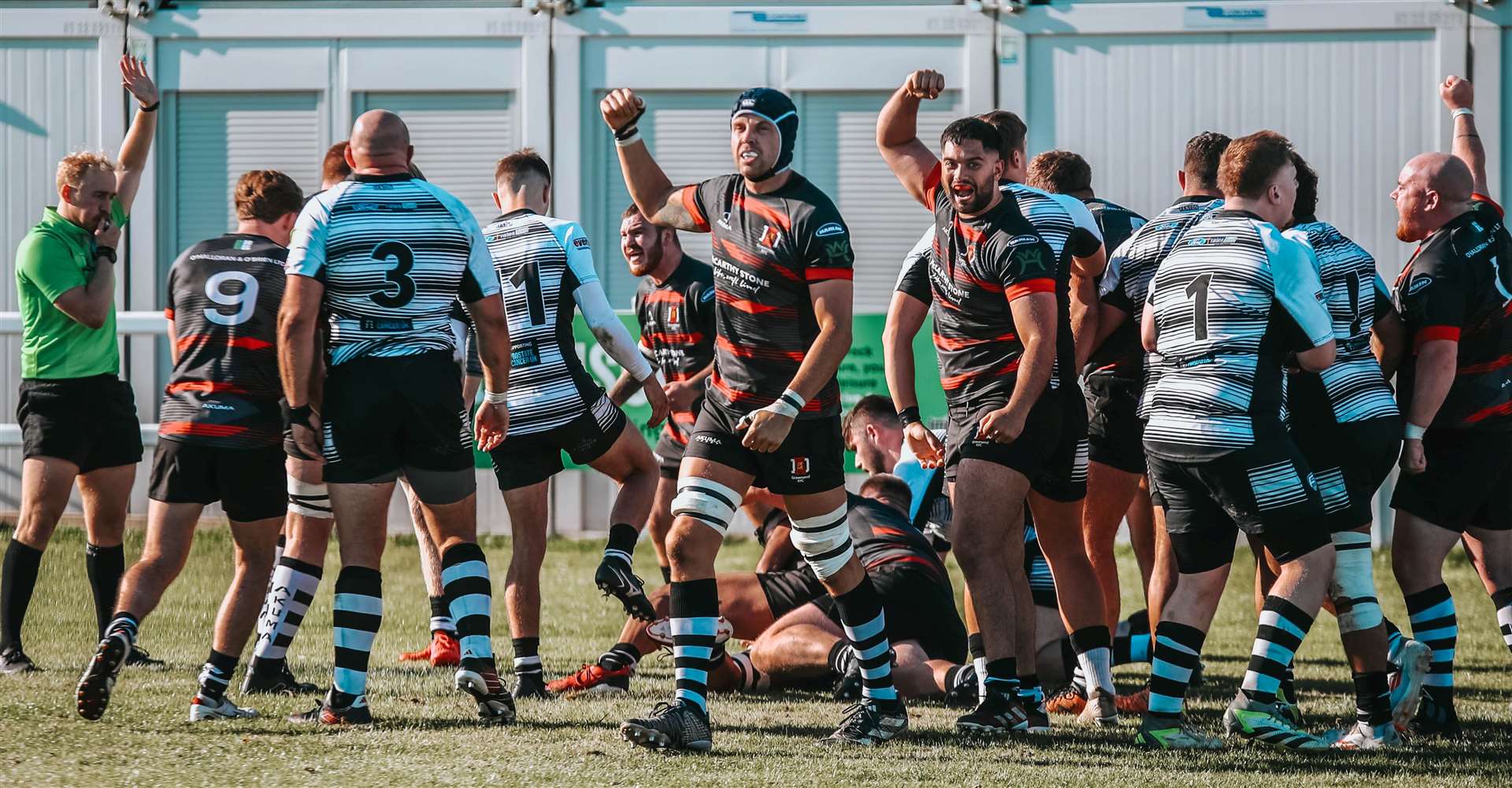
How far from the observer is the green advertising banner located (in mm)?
11664

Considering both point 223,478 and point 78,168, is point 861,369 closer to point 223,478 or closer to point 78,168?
point 78,168

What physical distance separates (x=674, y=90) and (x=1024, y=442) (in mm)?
7387

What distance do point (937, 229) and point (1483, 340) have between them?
6.75 feet

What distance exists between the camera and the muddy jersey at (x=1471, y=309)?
5.46m

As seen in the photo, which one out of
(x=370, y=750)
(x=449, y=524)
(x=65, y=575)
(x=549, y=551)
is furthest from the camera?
(x=549, y=551)

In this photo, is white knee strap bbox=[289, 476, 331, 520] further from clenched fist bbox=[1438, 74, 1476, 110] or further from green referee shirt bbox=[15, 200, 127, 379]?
clenched fist bbox=[1438, 74, 1476, 110]

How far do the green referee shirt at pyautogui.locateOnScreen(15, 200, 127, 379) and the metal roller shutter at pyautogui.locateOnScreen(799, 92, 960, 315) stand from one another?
253 inches

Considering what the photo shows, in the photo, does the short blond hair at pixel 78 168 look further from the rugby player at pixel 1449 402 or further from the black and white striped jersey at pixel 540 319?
the rugby player at pixel 1449 402

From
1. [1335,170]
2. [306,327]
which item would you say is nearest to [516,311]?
[306,327]

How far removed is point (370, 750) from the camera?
187 inches

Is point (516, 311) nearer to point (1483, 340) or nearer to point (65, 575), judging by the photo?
point (1483, 340)

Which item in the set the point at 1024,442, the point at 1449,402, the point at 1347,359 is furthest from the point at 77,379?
the point at 1449,402

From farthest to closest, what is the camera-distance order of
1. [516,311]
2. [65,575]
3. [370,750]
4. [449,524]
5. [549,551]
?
[549,551], [65,575], [516,311], [449,524], [370,750]

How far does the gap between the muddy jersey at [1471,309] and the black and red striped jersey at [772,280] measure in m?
2.09
